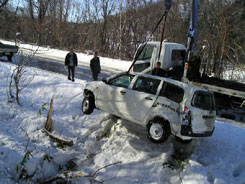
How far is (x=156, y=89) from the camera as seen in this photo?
5.29m

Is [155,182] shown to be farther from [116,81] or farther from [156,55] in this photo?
[156,55]

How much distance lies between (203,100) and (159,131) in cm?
119

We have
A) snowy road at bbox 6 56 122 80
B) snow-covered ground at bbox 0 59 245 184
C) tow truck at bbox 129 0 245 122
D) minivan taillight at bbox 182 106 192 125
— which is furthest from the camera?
snowy road at bbox 6 56 122 80

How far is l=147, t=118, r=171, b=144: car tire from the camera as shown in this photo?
16.1 ft

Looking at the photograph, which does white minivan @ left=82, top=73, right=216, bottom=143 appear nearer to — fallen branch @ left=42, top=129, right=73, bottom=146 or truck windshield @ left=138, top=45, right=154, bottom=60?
fallen branch @ left=42, top=129, right=73, bottom=146

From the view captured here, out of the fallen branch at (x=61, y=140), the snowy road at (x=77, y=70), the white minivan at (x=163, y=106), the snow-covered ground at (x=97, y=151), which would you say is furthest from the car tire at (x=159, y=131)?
the snowy road at (x=77, y=70)

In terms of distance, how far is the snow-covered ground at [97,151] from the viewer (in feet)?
14.1

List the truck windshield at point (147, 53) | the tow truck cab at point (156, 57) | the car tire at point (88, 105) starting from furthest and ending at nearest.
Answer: the truck windshield at point (147, 53), the tow truck cab at point (156, 57), the car tire at point (88, 105)

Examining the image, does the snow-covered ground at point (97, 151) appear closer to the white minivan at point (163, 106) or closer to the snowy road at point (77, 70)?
the white minivan at point (163, 106)

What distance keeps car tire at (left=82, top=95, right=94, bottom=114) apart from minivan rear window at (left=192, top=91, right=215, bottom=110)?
298 cm

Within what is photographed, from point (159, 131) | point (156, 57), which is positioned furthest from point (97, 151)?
point (156, 57)

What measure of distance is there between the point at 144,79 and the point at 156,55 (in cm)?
349

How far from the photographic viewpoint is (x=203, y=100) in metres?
5.00

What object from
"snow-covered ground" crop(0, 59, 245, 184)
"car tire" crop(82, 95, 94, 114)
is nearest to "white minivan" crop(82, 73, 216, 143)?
"snow-covered ground" crop(0, 59, 245, 184)
